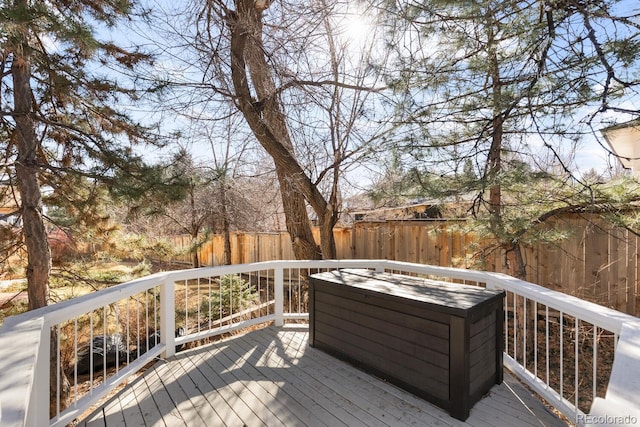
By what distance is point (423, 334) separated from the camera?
230cm

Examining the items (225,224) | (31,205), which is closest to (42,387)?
(31,205)

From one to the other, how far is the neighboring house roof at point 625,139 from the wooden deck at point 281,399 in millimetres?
2135

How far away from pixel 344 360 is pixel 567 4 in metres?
3.46

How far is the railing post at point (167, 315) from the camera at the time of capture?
3.10m

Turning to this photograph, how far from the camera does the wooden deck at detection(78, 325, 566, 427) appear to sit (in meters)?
2.17

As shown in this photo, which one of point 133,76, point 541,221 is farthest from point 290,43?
point 541,221

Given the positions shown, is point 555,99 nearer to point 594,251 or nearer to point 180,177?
point 594,251

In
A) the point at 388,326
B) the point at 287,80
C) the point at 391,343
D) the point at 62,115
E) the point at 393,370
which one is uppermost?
the point at 287,80

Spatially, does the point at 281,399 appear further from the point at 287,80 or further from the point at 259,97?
the point at 259,97

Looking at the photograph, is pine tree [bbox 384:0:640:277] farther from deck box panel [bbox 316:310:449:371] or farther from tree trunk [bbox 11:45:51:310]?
tree trunk [bbox 11:45:51:310]

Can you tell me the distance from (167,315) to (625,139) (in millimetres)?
4992

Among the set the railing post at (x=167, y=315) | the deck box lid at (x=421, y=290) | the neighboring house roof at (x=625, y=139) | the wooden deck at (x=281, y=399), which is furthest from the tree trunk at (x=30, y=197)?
the neighboring house roof at (x=625, y=139)

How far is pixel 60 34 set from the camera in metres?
2.51

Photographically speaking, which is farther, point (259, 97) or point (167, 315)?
point (259, 97)
